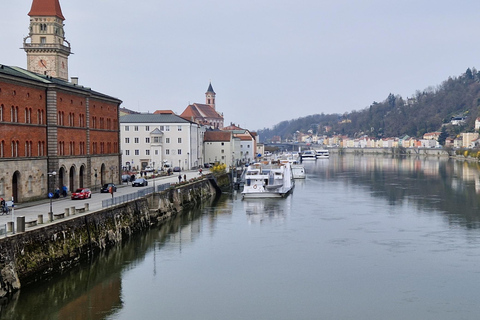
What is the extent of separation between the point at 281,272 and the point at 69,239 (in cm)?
865

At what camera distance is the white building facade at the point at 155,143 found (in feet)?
232

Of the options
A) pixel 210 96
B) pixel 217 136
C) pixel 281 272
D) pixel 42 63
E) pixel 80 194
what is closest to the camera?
pixel 281 272

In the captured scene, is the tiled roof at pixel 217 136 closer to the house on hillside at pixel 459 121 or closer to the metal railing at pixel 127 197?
the metal railing at pixel 127 197

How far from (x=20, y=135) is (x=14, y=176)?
2115 millimetres

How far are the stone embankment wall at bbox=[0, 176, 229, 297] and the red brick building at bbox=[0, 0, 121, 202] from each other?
4.88 m

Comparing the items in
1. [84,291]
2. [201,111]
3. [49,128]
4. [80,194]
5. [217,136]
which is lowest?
[84,291]

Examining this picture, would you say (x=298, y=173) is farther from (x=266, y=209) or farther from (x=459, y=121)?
(x=459, y=121)

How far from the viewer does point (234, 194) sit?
57.0 m

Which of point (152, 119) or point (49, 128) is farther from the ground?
point (152, 119)

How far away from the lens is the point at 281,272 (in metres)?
25.0

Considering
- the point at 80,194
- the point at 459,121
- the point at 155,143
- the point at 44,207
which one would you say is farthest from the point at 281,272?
the point at 459,121

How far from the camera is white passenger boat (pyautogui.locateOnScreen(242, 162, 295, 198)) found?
5262 cm

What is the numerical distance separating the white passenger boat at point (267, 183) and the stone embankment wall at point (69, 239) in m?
14.3

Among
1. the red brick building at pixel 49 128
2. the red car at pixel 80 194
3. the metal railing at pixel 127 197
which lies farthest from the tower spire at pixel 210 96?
the red car at pixel 80 194
